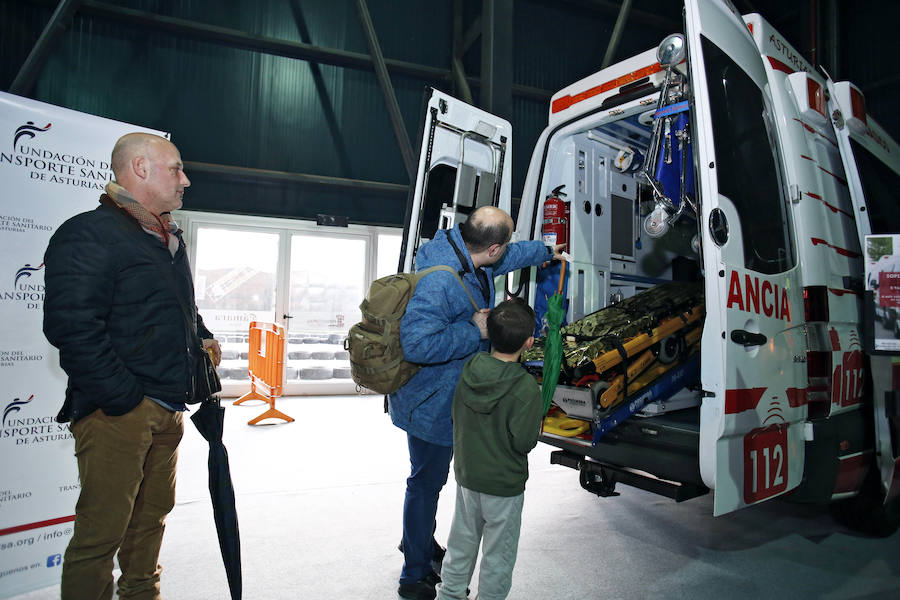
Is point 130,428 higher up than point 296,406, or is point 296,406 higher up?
point 130,428

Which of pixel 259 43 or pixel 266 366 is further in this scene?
pixel 259 43

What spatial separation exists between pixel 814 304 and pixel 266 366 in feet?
18.4

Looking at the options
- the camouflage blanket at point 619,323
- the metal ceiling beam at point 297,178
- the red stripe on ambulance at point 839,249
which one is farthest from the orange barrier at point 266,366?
the red stripe on ambulance at point 839,249

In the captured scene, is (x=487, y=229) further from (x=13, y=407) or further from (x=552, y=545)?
(x=13, y=407)

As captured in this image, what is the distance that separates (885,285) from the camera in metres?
2.46

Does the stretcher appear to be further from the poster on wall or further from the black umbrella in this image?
the black umbrella

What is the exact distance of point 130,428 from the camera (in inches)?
66.8

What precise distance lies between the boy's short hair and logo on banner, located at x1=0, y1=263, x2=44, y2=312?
1977 millimetres

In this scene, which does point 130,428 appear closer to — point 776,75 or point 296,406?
point 776,75

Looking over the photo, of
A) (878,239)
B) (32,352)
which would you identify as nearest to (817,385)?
(878,239)

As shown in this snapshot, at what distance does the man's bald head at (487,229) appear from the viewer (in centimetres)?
226

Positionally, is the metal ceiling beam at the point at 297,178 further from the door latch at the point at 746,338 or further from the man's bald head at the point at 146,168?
the door latch at the point at 746,338

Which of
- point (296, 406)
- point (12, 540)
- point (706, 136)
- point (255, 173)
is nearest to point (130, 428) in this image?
point (12, 540)

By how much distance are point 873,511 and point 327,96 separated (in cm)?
768
